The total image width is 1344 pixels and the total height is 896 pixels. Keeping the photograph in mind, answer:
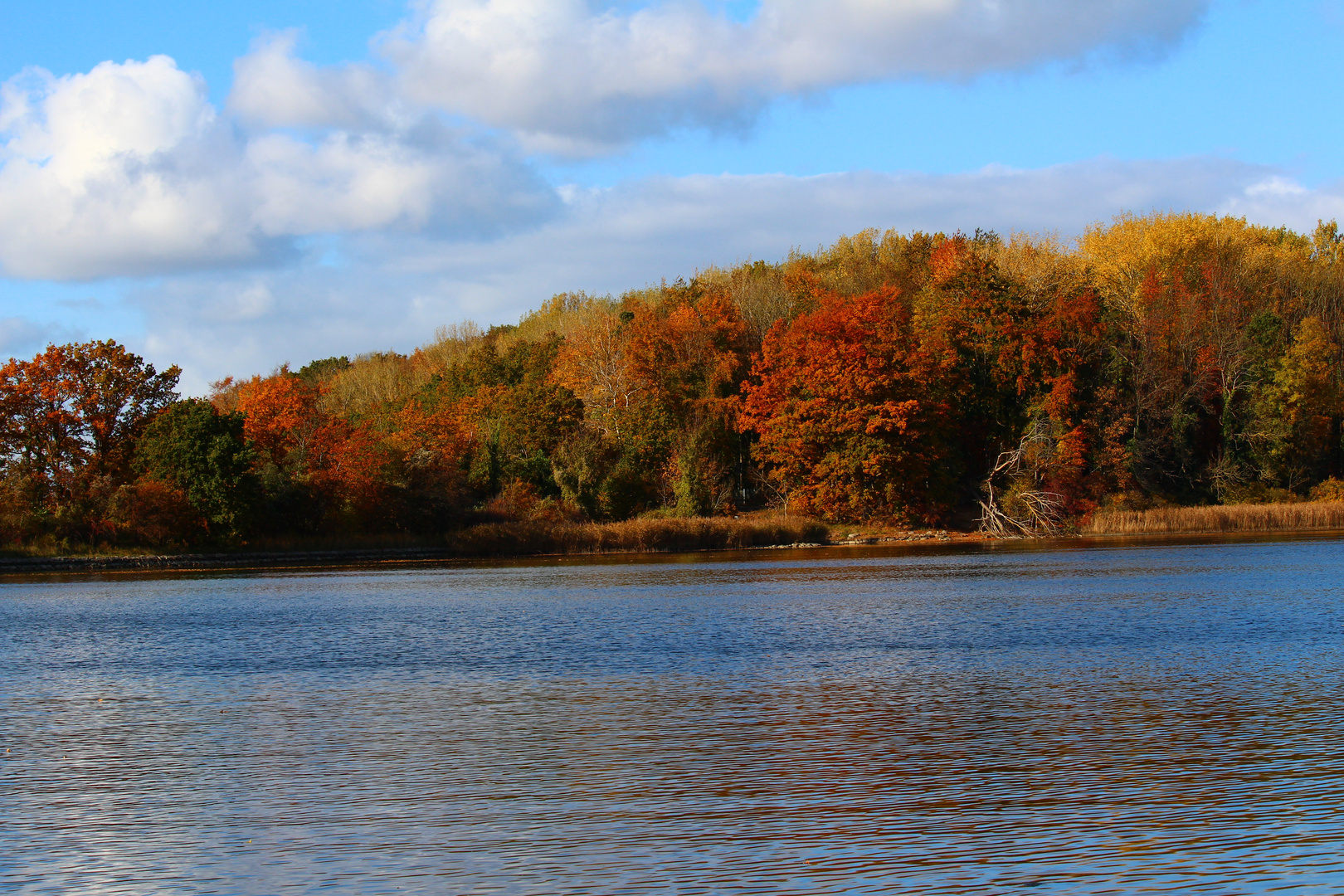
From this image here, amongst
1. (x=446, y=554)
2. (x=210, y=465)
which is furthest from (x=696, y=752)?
(x=446, y=554)

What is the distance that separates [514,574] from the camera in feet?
155

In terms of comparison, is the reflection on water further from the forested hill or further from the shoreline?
the forested hill

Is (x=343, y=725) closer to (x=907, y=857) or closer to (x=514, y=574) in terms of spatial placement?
(x=907, y=857)

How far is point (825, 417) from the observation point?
66125 millimetres

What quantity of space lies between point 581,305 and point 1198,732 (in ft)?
306

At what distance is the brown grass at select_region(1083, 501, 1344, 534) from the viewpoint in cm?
6088

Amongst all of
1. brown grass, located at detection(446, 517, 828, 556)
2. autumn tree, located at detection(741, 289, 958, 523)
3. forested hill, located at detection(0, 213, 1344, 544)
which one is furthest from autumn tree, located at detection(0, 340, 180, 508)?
autumn tree, located at detection(741, 289, 958, 523)

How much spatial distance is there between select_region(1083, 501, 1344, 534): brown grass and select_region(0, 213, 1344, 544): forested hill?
2987 millimetres

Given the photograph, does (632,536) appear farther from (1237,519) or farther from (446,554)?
(1237,519)

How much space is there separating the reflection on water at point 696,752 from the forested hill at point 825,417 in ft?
121

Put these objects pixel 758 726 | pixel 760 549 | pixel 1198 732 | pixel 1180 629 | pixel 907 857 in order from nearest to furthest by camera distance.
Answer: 1. pixel 907 857
2. pixel 1198 732
3. pixel 758 726
4. pixel 1180 629
5. pixel 760 549

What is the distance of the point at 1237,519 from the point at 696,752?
56345 millimetres

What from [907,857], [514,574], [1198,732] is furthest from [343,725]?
[514,574]

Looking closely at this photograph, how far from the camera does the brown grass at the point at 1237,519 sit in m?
60.9
